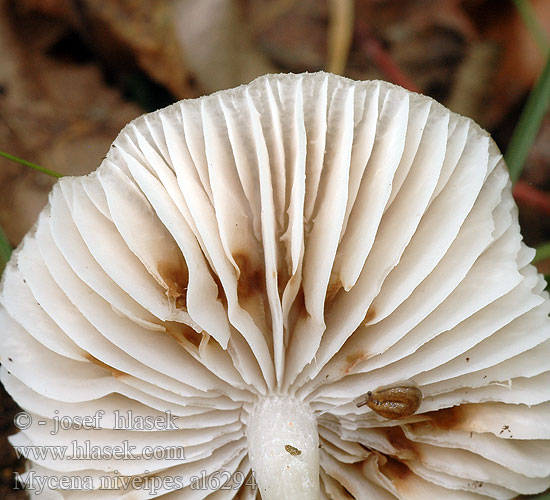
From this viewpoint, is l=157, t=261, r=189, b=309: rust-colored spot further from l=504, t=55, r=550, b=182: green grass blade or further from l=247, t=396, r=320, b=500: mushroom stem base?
l=504, t=55, r=550, b=182: green grass blade

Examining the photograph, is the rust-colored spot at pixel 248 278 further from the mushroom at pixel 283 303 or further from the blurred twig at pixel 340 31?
the blurred twig at pixel 340 31

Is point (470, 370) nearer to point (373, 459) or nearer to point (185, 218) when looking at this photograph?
point (373, 459)

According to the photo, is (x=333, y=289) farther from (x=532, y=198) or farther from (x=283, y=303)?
(x=532, y=198)

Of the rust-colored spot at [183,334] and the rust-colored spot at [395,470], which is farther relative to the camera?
the rust-colored spot at [395,470]

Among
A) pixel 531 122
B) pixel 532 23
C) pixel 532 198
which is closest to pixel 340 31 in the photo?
pixel 532 23

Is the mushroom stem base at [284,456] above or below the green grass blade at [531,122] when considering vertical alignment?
below

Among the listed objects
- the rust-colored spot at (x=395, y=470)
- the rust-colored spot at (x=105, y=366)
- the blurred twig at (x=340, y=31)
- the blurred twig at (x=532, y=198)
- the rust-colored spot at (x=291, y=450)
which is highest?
the blurred twig at (x=340, y=31)

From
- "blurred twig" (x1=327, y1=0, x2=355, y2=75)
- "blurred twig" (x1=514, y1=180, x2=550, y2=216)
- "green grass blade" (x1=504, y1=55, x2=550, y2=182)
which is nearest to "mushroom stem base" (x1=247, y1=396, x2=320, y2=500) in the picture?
"green grass blade" (x1=504, y1=55, x2=550, y2=182)

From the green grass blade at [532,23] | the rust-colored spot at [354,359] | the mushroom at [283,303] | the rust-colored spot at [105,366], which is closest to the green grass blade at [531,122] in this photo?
the mushroom at [283,303]
